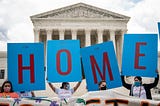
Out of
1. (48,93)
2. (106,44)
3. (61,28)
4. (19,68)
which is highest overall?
(61,28)

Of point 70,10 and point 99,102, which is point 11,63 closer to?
point 99,102

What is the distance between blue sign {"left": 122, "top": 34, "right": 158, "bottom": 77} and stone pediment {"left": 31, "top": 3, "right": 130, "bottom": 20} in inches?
1943

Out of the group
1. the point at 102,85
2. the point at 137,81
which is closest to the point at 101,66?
the point at 102,85

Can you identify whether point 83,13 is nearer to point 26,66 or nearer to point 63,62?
point 63,62

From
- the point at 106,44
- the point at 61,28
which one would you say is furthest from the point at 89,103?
the point at 61,28

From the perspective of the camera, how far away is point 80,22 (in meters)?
58.7

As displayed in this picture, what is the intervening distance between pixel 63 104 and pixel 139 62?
120 inches

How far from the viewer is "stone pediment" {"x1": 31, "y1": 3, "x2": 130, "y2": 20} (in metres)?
58.2

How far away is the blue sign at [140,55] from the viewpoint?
29.1 feet

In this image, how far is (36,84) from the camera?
29.7 feet

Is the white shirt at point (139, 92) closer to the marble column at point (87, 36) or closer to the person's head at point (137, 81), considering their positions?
the person's head at point (137, 81)

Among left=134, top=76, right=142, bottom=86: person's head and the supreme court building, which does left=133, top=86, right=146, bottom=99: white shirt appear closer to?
left=134, top=76, right=142, bottom=86: person's head

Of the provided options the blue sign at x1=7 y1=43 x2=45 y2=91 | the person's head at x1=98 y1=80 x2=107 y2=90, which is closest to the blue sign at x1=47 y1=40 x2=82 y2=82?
the blue sign at x1=7 y1=43 x2=45 y2=91

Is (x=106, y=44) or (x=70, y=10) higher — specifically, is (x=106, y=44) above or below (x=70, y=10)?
below
